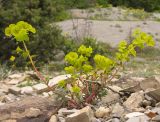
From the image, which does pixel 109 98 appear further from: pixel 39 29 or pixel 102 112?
pixel 39 29

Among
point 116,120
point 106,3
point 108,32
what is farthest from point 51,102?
point 106,3

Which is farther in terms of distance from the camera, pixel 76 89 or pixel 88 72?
pixel 88 72

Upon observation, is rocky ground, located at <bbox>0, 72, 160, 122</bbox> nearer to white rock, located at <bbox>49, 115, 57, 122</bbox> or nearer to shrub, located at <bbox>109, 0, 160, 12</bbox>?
white rock, located at <bbox>49, 115, 57, 122</bbox>

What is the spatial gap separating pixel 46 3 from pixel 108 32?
8.85m

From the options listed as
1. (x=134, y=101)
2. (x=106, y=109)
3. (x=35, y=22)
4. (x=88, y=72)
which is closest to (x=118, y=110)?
(x=106, y=109)

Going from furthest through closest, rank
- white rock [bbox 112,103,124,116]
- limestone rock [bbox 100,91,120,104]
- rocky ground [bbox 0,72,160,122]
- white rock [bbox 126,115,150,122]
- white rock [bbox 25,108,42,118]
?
1. limestone rock [bbox 100,91,120,104]
2. white rock [bbox 25,108,42,118]
3. white rock [bbox 112,103,124,116]
4. rocky ground [bbox 0,72,160,122]
5. white rock [bbox 126,115,150,122]

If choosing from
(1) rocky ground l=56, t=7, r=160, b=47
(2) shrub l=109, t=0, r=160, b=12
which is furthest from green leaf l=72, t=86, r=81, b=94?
(2) shrub l=109, t=0, r=160, b=12

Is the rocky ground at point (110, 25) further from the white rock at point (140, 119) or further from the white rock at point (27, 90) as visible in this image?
the white rock at point (140, 119)

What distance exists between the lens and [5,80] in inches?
314

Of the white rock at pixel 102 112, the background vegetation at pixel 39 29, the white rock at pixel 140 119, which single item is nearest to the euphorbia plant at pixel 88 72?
the white rock at pixel 102 112

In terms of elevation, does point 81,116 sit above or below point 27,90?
above

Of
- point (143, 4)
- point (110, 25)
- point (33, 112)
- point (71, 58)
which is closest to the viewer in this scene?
point (71, 58)

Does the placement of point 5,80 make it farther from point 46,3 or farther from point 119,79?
point 46,3

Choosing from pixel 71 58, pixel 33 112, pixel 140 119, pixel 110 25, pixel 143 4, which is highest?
Answer: pixel 71 58
